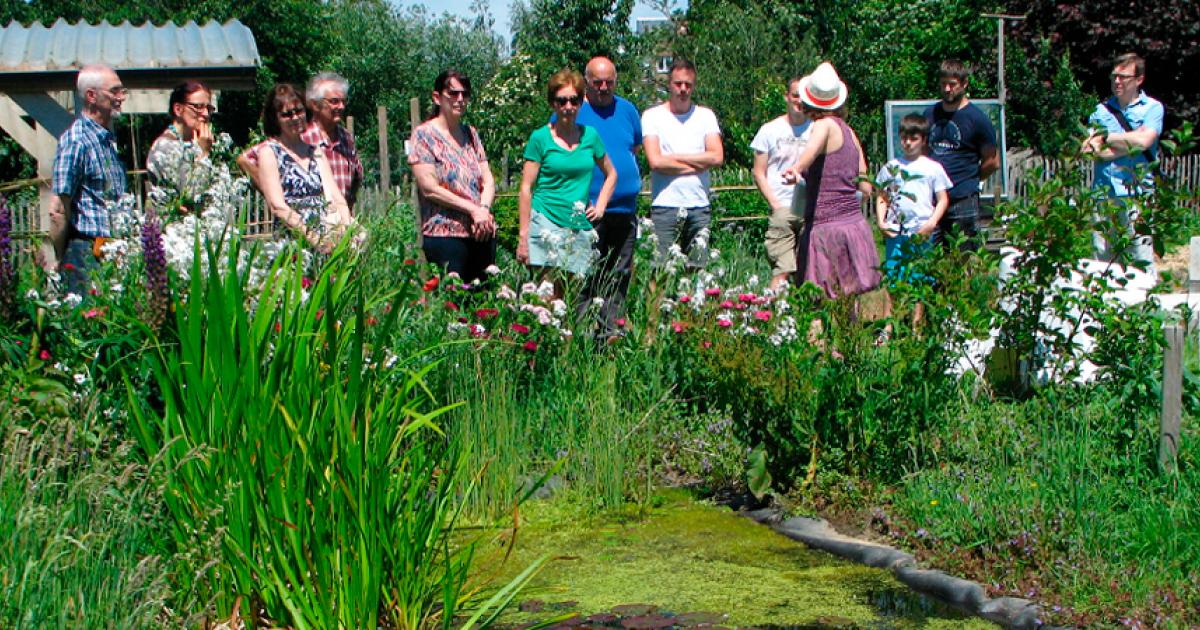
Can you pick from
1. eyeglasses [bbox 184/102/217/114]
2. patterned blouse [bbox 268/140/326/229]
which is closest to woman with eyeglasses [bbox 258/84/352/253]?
patterned blouse [bbox 268/140/326/229]

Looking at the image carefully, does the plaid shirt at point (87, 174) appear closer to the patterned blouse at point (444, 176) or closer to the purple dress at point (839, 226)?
the patterned blouse at point (444, 176)

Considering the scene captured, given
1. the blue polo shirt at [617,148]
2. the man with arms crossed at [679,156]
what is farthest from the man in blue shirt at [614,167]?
the man with arms crossed at [679,156]

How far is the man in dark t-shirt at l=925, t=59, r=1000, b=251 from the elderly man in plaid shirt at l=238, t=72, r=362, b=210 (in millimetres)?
3273

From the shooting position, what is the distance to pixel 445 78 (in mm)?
6680

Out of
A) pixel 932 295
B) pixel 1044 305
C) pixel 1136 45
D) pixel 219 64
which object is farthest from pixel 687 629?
pixel 1136 45

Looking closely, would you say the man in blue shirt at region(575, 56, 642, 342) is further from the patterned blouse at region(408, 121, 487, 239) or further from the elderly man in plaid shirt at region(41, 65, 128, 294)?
the elderly man in plaid shirt at region(41, 65, 128, 294)

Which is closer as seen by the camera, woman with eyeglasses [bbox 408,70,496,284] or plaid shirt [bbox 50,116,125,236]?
plaid shirt [bbox 50,116,125,236]

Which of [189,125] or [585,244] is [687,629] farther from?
[189,125]

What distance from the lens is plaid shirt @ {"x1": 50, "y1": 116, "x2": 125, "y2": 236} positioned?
5793 millimetres

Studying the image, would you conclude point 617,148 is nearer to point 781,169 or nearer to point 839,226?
point 781,169

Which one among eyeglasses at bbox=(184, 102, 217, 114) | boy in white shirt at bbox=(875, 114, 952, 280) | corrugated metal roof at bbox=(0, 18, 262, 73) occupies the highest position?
corrugated metal roof at bbox=(0, 18, 262, 73)

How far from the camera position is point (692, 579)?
13.8ft

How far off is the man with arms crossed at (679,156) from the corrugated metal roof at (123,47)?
7.69ft

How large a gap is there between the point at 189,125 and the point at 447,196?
124 cm
